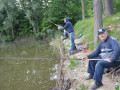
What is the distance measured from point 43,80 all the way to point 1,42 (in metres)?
20.6

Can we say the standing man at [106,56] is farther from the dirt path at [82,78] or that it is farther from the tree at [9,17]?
the tree at [9,17]

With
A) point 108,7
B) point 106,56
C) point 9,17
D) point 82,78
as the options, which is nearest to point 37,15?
point 9,17

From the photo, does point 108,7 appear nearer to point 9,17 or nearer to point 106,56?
point 106,56

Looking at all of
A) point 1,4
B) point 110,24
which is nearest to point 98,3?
point 110,24

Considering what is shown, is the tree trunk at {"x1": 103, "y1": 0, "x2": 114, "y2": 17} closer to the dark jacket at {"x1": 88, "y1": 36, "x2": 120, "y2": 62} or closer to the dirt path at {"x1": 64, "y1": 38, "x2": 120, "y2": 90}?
the dirt path at {"x1": 64, "y1": 38, "x2": 120, "y2": 90}

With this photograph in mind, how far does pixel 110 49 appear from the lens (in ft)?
11.7

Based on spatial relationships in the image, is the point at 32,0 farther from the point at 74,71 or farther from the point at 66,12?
the point at 74,71

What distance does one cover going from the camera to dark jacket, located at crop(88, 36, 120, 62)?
10.8ft

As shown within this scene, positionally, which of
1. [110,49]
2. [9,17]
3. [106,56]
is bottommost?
[106,56]

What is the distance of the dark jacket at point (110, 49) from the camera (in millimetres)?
3293

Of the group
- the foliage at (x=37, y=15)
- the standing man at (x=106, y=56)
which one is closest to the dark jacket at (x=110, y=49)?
the standing man at (x=106, y=56)

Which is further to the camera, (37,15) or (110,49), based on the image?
(37,15)

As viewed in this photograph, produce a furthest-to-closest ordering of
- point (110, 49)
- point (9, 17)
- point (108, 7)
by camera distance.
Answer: point (9, 17), point (108, 7), point (110, 49)

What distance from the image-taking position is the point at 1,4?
864 inches
